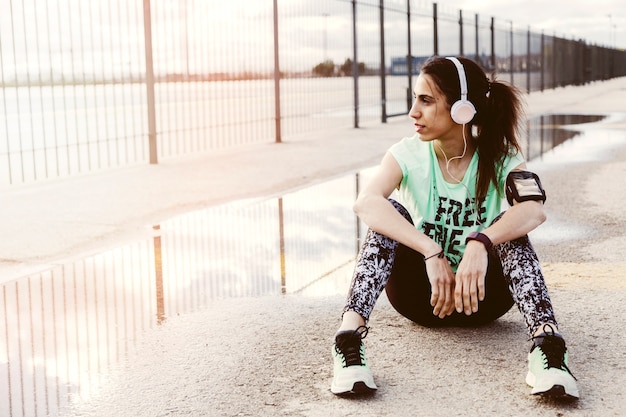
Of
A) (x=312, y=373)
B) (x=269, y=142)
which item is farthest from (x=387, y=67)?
(x=312, y=373)

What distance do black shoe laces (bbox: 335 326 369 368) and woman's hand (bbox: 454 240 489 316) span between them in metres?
0.43

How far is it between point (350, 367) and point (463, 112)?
3.77 feet

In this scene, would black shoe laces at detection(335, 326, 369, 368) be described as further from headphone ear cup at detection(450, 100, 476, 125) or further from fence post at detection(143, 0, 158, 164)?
fence post at detection(143, 0, 158, 164)

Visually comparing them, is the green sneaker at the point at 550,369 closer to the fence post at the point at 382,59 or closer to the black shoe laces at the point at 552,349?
the black shoe laces at the point at 552,349

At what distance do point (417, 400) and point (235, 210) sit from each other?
15.7ft

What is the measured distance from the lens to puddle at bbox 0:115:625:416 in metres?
3.96

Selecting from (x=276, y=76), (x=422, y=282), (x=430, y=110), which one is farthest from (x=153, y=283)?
(x=276, y=76)

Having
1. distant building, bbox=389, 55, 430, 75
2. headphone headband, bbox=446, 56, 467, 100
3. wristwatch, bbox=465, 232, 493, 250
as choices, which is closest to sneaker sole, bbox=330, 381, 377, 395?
wristwatch, bbox=465, 232, 493, 250

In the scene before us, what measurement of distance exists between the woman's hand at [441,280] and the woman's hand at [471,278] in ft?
0.13

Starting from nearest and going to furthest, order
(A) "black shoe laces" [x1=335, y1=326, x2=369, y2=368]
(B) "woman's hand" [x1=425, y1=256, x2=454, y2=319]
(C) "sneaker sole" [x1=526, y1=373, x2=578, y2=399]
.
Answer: (C) "sneaker sole" [x1=526, y1=373, x2=578, y2=399] < (A) "black shoe laces" [x1=335, y1=326, x2=369, y2=368] < (B) "woman's hand" [x1=425, y1=256, x2=454, y2=319]

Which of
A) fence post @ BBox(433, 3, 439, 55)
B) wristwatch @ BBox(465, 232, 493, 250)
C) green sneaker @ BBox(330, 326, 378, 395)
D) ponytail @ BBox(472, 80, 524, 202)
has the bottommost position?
green sneaker @ BBox(330, 326, 378, 395)

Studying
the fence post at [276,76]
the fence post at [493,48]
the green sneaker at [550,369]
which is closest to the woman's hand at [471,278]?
the green sneaker at [550,369]

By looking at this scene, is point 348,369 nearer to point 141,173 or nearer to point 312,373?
point 312,373

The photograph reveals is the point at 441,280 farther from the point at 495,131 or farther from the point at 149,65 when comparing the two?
the point at 149,65
